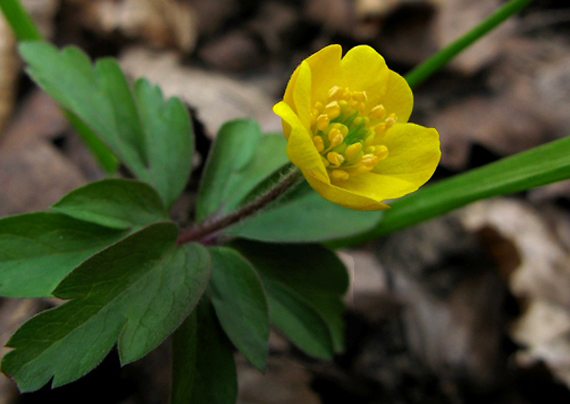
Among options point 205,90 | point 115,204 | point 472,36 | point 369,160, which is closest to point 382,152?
point 369,160

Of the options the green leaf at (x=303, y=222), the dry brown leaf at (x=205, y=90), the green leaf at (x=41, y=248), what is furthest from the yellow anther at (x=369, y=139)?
the dry brown leaf at (x=205, y=90)

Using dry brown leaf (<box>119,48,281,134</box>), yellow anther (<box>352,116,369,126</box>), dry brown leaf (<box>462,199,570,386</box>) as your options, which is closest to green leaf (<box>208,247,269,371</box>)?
yellow anther (<box>352,116,369,126</box>)

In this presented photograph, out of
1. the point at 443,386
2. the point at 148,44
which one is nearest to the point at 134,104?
the point at 148,44

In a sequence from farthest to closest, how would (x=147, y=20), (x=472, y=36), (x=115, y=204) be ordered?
(x=147, y=20) < (x=472, y=36) < (x=115, y=204)

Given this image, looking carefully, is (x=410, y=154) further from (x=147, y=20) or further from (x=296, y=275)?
(x=147, y=20)

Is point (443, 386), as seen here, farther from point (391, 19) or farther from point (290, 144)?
point (391, 19)

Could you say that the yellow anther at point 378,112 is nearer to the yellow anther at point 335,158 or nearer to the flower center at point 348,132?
the flower center at point 348,132
